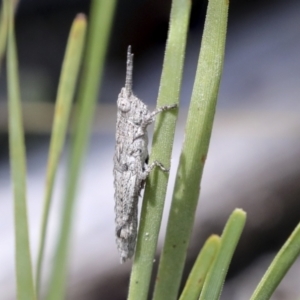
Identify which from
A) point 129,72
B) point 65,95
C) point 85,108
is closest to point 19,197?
point 65,95

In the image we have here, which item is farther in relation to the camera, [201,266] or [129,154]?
[129,154]

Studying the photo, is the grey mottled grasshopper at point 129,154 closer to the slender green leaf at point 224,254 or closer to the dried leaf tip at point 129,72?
the dried leaf tip at point 129,72

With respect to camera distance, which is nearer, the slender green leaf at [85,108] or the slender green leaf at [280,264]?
the slender green leaf at [85,108]

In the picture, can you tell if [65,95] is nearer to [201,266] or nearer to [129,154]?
[201,266]

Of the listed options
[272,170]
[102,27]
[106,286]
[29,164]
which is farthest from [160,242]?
[102,27]

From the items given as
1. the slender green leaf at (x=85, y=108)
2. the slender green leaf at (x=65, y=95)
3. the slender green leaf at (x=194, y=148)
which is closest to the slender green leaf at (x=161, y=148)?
the slender green leaf at (x=194, y=148)
